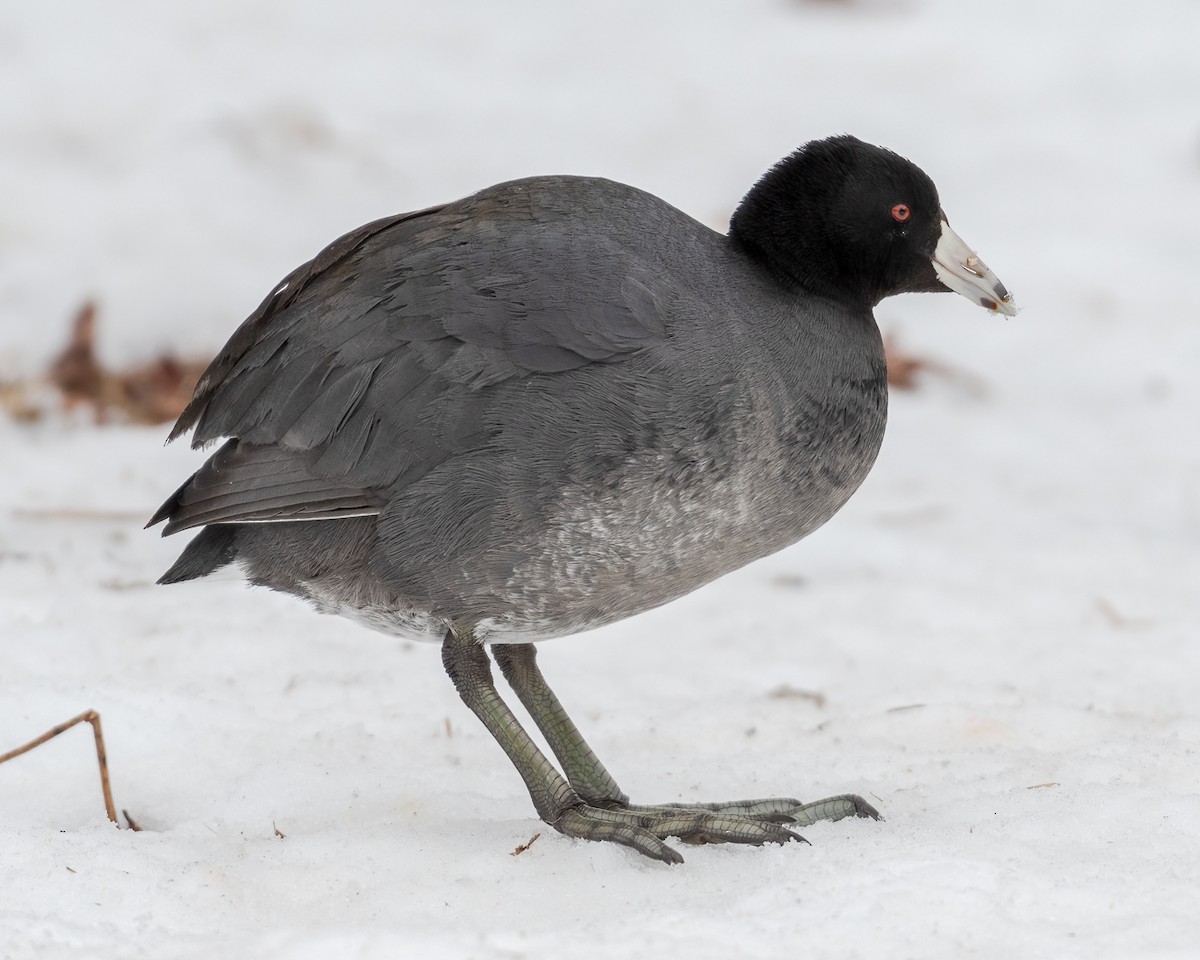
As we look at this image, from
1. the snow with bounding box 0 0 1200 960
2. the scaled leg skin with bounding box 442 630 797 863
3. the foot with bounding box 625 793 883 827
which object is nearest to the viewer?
the snow with bounding box 0 0 1200 960

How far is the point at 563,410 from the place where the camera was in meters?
3.17

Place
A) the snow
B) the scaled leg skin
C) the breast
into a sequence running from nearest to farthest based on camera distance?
the snow < the breast < the scaled leg skin

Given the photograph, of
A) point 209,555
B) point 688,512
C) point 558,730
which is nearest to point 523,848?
point 558,730

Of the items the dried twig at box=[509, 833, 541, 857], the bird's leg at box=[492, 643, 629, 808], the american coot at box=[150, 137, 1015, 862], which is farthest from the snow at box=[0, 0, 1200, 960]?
the american coot at box=[150, 137, 1015, 862]

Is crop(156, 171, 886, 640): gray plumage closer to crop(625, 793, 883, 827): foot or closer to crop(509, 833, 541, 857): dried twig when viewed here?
crop(509, 833, 541, 857): dried twig

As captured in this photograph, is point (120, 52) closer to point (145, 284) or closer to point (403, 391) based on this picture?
point (145, 284)

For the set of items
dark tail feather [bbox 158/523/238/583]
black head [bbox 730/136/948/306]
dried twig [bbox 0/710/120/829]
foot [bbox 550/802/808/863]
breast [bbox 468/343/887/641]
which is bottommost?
foot [bbox 550/802/808/863]

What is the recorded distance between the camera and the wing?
10.5ft

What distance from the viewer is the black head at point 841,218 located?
11.5ft

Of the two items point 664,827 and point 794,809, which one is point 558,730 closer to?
point 664,827

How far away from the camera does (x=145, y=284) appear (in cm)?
652

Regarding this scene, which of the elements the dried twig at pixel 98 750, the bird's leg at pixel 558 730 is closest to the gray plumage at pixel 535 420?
the bird's leg at pixel 558 730

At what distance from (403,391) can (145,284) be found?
11.9ft

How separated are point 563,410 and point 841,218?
833 mm
